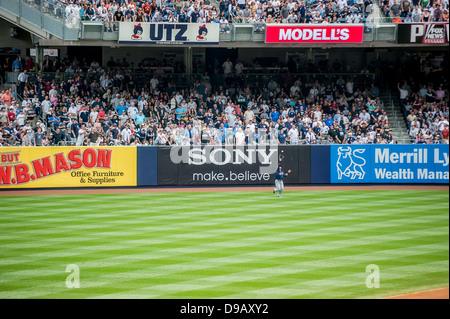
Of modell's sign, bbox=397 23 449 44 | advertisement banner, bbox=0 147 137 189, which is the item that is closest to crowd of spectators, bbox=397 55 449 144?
modell's sign, bbox=397 23 449 44

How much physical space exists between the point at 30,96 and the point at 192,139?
30.9 feet

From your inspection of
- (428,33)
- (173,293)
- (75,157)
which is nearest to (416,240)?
(173,293)

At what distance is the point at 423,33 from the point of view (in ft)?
109

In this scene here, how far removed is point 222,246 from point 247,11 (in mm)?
21311

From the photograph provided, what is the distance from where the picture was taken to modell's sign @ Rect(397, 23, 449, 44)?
108ft

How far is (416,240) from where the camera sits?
16.1 metres

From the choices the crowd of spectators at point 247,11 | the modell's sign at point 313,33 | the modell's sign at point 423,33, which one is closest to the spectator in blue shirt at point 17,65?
the crowd of spectators at point 247,11

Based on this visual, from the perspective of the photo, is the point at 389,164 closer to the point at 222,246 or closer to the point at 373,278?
the point at 222,246

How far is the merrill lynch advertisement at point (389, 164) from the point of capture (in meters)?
28.6

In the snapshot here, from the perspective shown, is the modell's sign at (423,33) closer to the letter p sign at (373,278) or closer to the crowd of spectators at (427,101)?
the crowd of spectators at (427,101)

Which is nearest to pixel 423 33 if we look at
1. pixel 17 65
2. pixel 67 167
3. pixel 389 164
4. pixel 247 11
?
pixel 389 164

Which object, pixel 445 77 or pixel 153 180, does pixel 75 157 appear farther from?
pixel 445 77

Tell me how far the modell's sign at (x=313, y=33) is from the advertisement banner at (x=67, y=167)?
35.4ft

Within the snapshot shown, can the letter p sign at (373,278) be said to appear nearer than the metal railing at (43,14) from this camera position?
Yes
